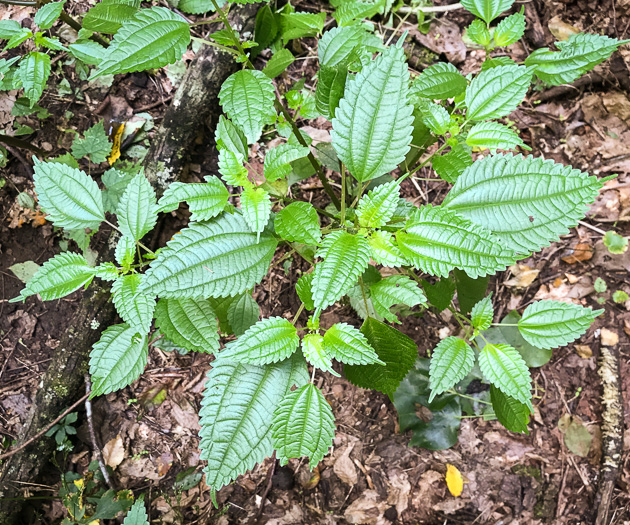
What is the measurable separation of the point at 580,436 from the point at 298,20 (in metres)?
3.00

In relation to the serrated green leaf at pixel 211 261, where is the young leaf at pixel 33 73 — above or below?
above

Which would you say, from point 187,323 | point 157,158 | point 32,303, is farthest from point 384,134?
point 32,303

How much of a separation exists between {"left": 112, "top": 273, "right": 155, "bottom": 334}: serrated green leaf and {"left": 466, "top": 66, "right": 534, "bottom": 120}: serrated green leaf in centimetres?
146

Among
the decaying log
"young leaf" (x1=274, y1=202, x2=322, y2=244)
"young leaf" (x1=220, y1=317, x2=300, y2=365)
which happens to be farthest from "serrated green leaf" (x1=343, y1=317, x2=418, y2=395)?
the decaying log

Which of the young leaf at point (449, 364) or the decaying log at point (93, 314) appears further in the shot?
the decaying log at point (93, 314)

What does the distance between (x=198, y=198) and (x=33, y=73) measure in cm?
120

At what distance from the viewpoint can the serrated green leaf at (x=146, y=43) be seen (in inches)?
54.7

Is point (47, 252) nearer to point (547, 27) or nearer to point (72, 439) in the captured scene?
point (72, 439)

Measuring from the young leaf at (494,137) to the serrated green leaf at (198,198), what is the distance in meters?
1.01

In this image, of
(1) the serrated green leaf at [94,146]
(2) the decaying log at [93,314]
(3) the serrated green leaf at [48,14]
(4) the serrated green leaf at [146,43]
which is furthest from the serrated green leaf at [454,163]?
(1) the serrated green leaf at [94,146]

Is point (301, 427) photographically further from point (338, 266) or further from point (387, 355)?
point (338, 266)

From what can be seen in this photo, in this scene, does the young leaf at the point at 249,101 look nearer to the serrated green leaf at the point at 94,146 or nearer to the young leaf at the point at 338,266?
the young leaf at the point at 338,266

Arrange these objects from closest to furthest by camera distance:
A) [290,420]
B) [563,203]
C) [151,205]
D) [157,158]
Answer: [563,203] → [290,420] → [151,205] → [157,158]

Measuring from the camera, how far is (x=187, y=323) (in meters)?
1.72
